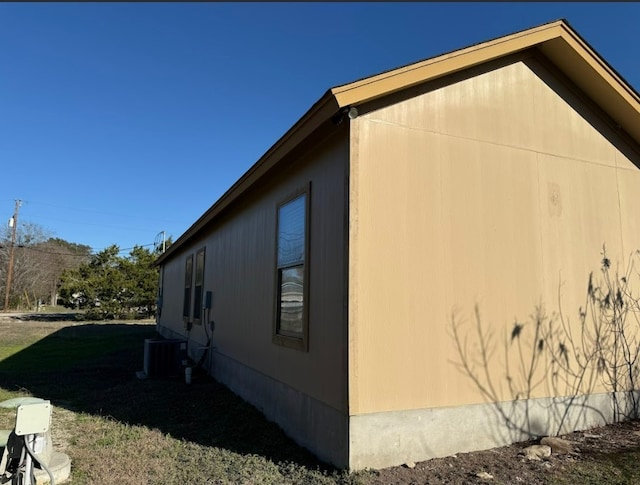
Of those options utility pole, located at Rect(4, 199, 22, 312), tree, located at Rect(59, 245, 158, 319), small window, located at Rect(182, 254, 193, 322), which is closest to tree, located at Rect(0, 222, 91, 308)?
utility pole, located at Rect(4, 199, 22, 312)

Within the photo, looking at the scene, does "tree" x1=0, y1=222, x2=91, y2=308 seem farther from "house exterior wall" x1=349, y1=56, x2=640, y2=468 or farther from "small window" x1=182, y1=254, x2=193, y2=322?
"house exterior wall" x1=349, y1=56, x2=640, y2=468

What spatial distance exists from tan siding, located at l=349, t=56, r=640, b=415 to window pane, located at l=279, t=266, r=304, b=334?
1.30 meters

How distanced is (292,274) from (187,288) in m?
8.44

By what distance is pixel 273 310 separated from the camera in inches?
232

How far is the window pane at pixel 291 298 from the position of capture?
17.0ft

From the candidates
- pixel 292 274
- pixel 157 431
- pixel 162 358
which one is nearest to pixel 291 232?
pixel 292 274

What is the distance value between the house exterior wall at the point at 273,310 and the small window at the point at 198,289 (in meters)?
1.88

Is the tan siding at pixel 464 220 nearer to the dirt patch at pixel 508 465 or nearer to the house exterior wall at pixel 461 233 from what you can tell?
the house exterior wall at pixel 461 233

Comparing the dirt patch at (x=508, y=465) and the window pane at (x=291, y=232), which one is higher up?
the window pane at (x=291, y=232)

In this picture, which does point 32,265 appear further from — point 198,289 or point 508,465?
point 508,465

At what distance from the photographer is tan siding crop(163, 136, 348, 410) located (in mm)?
4281

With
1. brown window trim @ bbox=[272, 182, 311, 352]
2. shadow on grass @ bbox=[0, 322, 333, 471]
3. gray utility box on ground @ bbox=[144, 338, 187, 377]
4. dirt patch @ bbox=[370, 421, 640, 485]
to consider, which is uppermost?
brown window trim @ bbox=[272, 182, 311, 352]

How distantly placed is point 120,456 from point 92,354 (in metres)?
9.61

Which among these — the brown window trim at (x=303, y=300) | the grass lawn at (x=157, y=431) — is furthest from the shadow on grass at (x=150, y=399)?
the brown window trim at (x=303, y=300)
